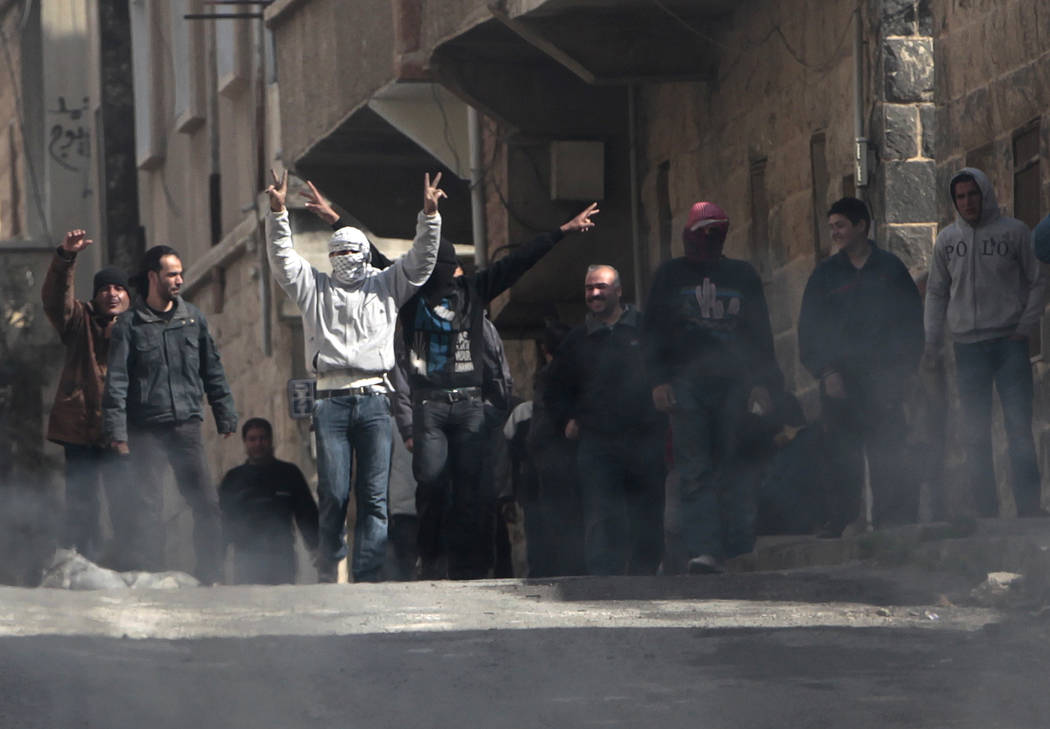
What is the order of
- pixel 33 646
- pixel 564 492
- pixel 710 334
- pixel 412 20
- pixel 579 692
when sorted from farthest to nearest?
1. pixel 412 20
2. pixel 564 492
3. pixel 710 334
4. pixel 33 646
5. pixel 579 692

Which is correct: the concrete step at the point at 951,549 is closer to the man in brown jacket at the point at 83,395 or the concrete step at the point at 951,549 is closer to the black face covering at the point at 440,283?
the black face covering at the point at 440,283

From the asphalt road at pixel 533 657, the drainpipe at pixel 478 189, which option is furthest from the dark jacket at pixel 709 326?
the drainpipe at pixel 478 189

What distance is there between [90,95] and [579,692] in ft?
92.0

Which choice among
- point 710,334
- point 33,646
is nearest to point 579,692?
point 33,646

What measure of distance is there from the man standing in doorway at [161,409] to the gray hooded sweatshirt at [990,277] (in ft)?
10.8

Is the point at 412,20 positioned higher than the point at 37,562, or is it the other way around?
the point at 412,20

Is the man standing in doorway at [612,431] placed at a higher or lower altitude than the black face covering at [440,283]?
lower

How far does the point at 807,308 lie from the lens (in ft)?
38.5

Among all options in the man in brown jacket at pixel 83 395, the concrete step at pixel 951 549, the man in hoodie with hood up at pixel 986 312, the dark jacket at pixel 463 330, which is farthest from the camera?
the man in brown jacket at pixel 83 395

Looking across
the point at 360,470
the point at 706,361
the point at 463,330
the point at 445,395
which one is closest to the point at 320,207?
the point at 463,330

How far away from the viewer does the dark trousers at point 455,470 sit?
1152 centimetres

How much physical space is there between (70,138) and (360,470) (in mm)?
24473

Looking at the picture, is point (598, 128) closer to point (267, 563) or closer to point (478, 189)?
point (478, 189)

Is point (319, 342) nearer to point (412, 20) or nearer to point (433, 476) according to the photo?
point (433, 476)
